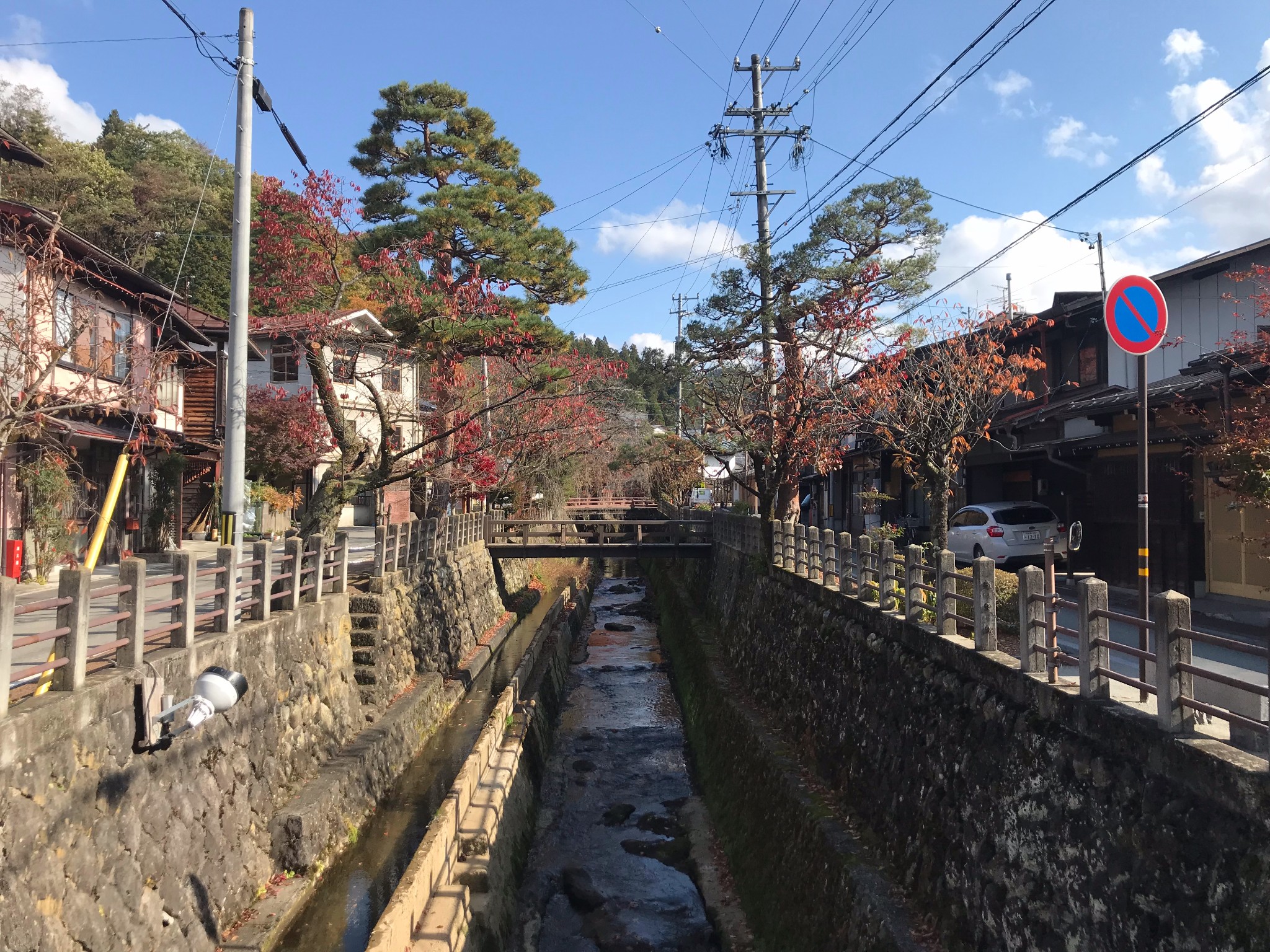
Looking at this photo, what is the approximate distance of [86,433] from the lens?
52.5 ft

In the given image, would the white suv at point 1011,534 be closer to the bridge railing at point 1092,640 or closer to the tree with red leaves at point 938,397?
the tree with red leaves at point 938,397

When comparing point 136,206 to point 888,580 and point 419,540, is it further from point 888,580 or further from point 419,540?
point 888,580

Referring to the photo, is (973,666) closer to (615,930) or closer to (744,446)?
(615,930)

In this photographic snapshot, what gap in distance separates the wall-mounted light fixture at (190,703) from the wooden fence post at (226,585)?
221 cm

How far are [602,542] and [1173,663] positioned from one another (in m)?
22.9

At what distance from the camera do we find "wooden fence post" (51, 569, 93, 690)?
22.8 ft

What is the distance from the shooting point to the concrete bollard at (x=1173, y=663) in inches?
204

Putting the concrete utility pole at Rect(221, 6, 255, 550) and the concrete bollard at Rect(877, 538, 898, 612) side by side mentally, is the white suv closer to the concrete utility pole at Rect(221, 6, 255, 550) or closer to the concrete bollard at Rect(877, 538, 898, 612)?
the concrete bollard at Rect(877, 538, 898, 612)

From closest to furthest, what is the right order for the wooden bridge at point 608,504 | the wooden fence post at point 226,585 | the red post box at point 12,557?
1. the wooden fence post at point 226,585
2. the red post box at point 12,557
3. the wooden bridge at point 608,504

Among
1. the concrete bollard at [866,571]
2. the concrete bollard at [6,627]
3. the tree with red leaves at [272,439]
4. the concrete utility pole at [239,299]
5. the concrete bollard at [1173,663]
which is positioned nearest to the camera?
the concrete bollard at [1173,663]

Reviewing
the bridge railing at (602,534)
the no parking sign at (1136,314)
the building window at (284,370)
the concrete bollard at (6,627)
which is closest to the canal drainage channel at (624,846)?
the bridge railing at (602,534)

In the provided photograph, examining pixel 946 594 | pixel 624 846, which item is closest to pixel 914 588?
pixel 946 594

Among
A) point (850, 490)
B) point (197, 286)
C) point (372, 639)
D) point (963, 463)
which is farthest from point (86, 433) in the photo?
point (850, 490)

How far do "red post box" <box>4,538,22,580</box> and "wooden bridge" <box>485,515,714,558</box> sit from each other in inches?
577
